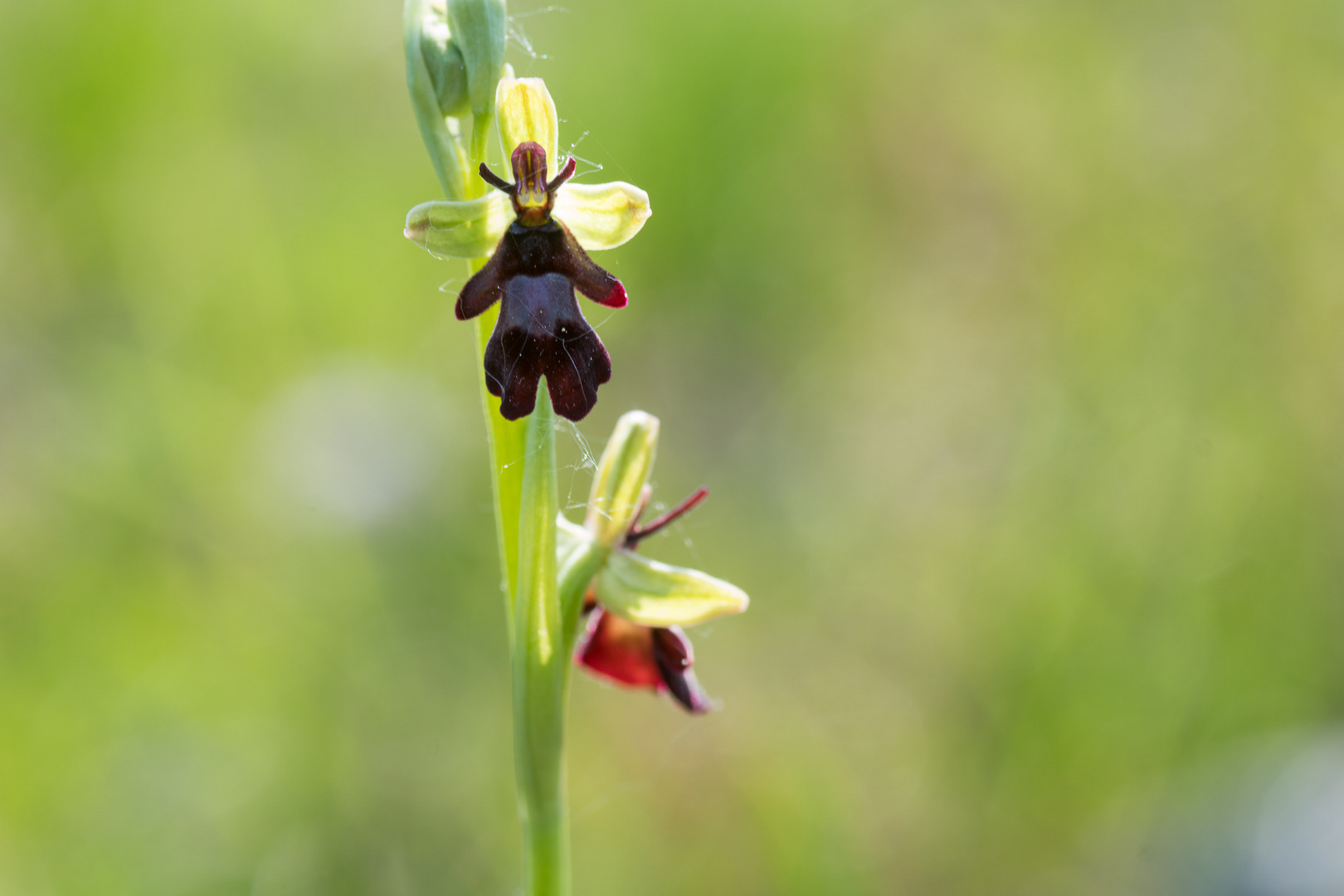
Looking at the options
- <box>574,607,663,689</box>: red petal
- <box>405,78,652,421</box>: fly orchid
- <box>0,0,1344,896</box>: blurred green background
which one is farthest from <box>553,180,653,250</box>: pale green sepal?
<box>0,0,1344,896</box>: blurred green background

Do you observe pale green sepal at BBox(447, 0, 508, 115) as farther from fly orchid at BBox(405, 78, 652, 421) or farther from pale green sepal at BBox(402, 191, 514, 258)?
pale green sepal at BBox(402, 191, 514, 258)

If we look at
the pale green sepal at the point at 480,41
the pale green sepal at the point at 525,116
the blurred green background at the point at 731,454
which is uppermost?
the pale green sepal at the point at 480,41

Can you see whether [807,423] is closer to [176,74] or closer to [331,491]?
[331,491]

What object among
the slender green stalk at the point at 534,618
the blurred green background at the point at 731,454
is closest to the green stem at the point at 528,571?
the slender green stalk at the point at 534,618

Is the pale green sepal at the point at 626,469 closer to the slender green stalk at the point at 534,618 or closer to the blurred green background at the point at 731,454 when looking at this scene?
the slender green stalk at the point at 534,618

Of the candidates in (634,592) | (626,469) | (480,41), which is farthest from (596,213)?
(634,592)

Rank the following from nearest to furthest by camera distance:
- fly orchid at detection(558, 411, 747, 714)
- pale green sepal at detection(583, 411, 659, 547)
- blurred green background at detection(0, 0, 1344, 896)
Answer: fly orchid at detection(558, 411, 747, 714)
pale green sepal at detection(583, 411, 659, 547)
blurred green background at detection(0, 0, 1344, 896)
